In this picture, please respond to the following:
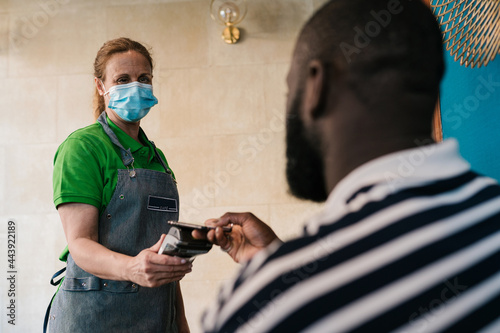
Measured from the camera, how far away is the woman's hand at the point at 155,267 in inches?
44.6

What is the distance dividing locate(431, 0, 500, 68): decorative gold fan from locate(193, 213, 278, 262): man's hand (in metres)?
0.69

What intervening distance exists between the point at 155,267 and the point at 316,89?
2.24 ft

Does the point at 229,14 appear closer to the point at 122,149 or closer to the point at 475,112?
the point at 122,149

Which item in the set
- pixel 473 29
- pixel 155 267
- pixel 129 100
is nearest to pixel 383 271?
pixel 155 267

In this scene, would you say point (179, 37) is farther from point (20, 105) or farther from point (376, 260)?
point (376, 260)

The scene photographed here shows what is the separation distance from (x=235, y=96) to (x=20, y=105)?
4.45ft

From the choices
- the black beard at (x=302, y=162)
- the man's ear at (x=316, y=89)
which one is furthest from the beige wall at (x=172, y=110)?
the man's ear at (x=316, y=89)

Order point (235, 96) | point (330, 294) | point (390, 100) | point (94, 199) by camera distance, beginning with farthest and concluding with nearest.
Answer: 1. point (235, 96)
2. point (94, 199)
3. point (390, 100)
4. point (330, 294)

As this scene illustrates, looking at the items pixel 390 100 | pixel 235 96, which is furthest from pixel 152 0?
pixel 390 100

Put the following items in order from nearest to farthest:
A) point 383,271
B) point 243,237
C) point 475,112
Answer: point 383,271 < point 243,237 < point 475,112

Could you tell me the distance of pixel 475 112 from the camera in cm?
137

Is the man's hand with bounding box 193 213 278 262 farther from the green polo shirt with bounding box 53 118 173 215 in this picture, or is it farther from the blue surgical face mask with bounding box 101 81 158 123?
the blue surgical face mask with bounding box 101 81 158 123

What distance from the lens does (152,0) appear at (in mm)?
3076

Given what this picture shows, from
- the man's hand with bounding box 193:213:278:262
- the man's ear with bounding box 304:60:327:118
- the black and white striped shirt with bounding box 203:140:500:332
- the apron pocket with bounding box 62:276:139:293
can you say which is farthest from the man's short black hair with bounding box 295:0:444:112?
the apron pocket with bounding box 62:276:139:293
